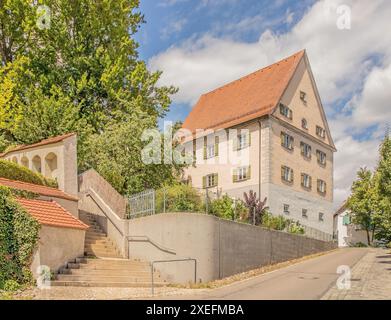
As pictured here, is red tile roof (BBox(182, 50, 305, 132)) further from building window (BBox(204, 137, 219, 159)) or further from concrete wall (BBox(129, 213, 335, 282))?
concrete wall (BBox(129, 213, 335, 282))

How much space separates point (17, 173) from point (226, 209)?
10075mm

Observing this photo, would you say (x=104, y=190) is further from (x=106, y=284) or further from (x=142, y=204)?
(x=106, y=284)

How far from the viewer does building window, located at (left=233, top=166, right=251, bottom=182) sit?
37.9 metres

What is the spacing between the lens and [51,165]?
78.5 feet

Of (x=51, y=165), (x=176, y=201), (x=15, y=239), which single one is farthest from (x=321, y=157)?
(x=15, y=239)

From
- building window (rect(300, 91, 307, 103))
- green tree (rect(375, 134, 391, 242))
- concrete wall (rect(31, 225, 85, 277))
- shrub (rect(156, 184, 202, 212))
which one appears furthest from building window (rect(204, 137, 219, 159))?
concrete wall (rect(31, 225, 85, 277))

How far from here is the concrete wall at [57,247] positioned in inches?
656

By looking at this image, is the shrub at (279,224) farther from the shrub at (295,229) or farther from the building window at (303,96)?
the building window at (303,96)

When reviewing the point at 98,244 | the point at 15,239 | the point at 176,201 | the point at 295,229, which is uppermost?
the point at 176,201

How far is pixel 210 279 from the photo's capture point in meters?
18.7
